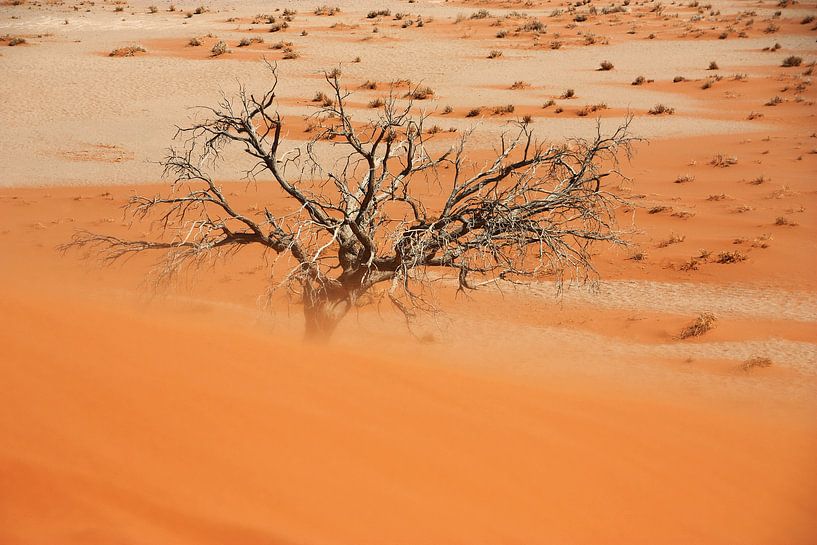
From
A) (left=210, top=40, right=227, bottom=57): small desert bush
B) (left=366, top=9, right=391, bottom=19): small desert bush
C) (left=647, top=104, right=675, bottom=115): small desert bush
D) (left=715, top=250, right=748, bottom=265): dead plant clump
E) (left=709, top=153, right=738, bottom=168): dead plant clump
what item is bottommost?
(left=715, top=250, right=748, bottom=265): dead plant clump

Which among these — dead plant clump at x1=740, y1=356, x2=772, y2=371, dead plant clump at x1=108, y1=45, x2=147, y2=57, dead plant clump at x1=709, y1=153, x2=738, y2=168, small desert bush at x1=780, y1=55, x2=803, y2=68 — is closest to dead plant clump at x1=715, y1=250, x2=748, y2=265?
dead plant clump at x1=740, y1=356, x2=772, y2=371

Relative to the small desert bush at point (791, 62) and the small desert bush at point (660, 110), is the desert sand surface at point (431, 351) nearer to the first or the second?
the small desert bush at point (791, 62)

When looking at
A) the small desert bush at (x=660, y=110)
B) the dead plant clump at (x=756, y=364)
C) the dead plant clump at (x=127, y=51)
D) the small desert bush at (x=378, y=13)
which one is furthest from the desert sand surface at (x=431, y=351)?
the small desert bush at (x=378, y=13)

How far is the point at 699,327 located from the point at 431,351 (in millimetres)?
4850

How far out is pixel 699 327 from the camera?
535 inches

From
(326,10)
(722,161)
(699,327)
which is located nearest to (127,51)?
(326,10)

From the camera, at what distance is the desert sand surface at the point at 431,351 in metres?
4.03

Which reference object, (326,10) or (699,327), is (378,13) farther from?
(699,327)

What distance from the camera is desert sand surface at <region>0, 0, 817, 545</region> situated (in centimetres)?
403

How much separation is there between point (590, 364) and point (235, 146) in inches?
713

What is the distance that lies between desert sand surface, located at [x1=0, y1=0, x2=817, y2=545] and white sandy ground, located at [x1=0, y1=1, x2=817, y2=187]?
21cm

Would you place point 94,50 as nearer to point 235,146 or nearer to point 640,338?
point 235,146

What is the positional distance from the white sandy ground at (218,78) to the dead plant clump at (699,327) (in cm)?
1412

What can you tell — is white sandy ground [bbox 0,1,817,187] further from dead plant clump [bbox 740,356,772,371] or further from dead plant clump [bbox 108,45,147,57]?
dead plant clump [bbox 740,356,772,371]
